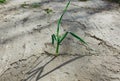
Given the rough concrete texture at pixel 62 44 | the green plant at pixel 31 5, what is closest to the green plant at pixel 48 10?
the rough concrete texture at pixel 62 44

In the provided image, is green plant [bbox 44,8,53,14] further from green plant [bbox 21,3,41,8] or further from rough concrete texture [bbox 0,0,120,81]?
green plant [bbox 21,3,41,8]

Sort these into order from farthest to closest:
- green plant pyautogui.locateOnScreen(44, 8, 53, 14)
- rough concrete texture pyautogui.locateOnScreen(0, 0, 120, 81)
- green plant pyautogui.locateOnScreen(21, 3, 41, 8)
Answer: green plant pyautogui.locateOnScreen(21, 3, 41, 8) → green plant pyautogui.locateOnScreen(44, 8, 53, 14) → rough concrete texture pyautogui.locateOnScreen(0, 0, 120, 81)

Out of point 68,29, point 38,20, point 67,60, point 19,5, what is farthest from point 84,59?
point 19,5

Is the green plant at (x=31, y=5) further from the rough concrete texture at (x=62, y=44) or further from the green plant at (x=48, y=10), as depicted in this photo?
the green plant at (x=48, y=10)

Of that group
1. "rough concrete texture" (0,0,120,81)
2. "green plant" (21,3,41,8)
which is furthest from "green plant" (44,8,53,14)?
"green plant" (21,3,41,8)

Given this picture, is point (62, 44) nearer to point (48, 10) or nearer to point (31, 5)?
point (48, 10)

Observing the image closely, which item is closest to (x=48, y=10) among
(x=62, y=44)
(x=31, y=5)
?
(x=31, y=5)

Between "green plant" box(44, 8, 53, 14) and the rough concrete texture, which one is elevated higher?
"green plant" box(44, 8, 53, 14)

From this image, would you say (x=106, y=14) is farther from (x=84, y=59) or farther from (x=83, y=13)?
(x=84, y=59)
